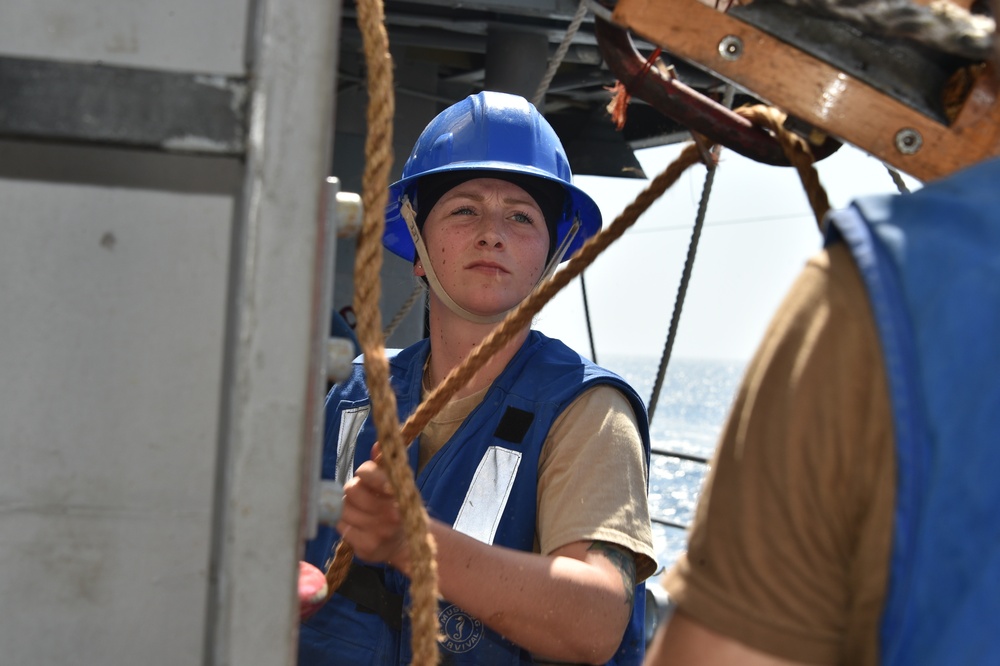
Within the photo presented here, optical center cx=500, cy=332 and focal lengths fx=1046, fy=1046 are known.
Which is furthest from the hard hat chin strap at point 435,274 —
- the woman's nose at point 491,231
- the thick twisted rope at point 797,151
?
the thick twisted rope at point 797,151

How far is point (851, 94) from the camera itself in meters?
1.08

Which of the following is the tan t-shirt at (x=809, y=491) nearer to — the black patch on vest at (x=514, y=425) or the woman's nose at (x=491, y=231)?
the black patch on vest at (x=514, y=425)

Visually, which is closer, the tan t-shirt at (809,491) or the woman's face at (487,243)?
the tan t-shirt at (809,491)

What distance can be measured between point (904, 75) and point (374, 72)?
1.77 ft

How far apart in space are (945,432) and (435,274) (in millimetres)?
1635

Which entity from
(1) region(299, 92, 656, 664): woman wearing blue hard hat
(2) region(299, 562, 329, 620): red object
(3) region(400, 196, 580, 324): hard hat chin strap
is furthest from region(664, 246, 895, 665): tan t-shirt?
(3) region(400, 196, 580, 324): hard hat chin strap

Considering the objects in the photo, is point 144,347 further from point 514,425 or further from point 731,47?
point 514,425

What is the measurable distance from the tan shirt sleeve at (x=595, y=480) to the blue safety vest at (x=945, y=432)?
1.01 metres

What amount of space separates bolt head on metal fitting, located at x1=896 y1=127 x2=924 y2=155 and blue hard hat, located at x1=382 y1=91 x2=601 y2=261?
134 cm

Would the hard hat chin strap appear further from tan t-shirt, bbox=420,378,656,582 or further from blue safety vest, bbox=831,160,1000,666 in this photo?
blue safety vest, bbox=831,160,1000,666

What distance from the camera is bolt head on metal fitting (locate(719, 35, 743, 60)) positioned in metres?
1.10

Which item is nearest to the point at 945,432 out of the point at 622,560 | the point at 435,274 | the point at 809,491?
the point at 809,491

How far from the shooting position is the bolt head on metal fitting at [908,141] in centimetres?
108

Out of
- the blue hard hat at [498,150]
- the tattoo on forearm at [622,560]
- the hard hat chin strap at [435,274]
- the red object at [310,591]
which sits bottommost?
the tattoo on forearm at [622,560]
